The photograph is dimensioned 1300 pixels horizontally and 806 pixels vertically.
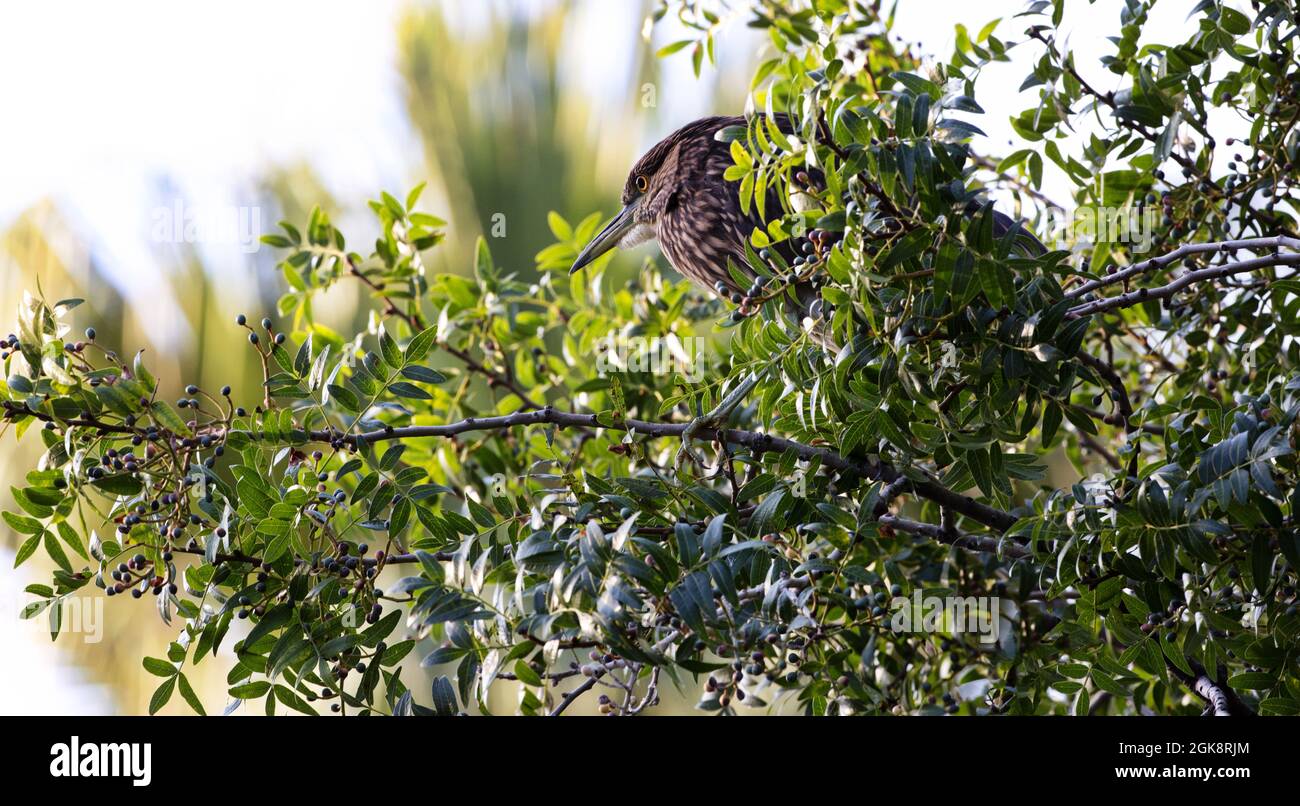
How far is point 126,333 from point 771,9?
432 centimetres

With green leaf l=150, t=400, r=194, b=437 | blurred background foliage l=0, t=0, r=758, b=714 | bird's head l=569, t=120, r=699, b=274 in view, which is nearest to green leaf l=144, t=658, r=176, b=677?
green leaf l=150, t=400, r=194, b=437

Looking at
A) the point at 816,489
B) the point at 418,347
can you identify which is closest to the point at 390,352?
the point at 418,347

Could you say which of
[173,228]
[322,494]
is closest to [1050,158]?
[322,494]

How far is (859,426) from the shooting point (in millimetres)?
1586

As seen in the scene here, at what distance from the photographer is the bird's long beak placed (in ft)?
10.0

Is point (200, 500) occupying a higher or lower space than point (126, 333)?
lower

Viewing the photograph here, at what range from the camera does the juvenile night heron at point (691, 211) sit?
3.10 metres

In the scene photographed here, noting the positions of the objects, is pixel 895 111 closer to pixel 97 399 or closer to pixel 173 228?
pixel 97 399

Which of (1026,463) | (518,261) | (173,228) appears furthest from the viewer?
(518,261)
